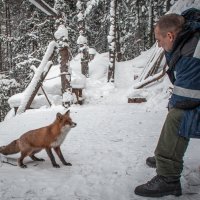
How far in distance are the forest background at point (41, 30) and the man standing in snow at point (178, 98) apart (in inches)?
563

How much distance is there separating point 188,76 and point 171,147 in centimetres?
91

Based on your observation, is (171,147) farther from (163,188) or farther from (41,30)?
(41,30)

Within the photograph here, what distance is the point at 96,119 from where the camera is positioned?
10547mm

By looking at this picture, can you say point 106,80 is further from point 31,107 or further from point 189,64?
point 189,64

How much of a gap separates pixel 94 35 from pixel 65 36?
64.1ft

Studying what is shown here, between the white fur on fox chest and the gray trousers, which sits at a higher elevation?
the gray trousers

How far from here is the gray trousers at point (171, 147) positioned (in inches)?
155

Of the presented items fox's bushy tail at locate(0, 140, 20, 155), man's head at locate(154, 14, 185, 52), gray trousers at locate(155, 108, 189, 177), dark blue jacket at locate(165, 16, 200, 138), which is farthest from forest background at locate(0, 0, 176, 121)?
gray trousers at locate(155, 108, 189, 177)

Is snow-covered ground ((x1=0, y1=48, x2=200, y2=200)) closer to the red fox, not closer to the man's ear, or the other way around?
the red fox

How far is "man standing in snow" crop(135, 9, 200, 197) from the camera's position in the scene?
3.74 meters

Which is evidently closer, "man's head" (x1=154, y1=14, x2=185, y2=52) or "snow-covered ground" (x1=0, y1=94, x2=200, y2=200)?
"man's head" (x1=154, y1=14, x2=185, y2=52)

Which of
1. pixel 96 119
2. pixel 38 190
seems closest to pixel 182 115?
pixel 38 190

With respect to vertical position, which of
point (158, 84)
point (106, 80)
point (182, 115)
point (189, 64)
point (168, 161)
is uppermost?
point (189, 64)

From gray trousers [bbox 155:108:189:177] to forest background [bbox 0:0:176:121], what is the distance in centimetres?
1464
